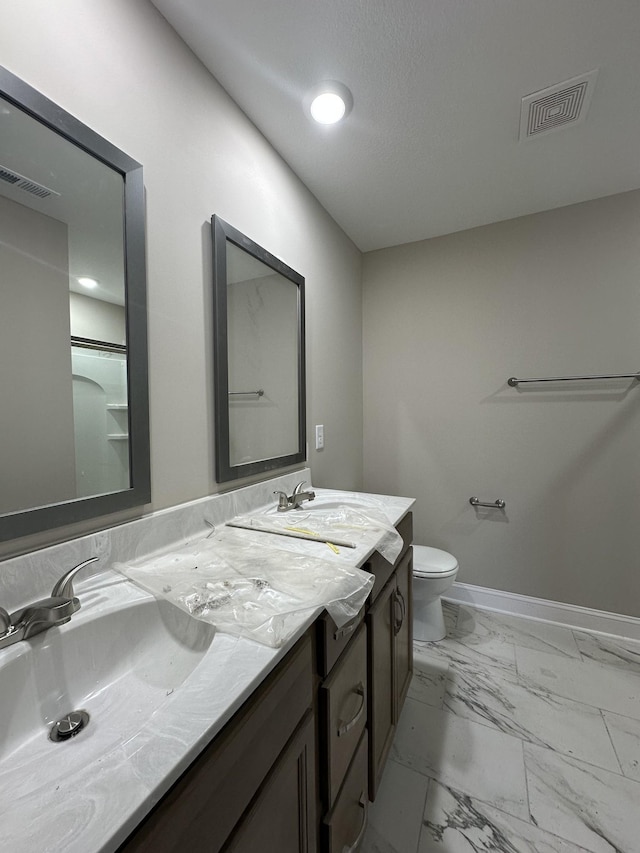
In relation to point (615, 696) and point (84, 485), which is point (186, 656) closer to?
point (84, 485)

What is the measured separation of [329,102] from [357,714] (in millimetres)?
1958

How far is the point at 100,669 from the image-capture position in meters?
0.65

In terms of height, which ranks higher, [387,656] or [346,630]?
[346,630]

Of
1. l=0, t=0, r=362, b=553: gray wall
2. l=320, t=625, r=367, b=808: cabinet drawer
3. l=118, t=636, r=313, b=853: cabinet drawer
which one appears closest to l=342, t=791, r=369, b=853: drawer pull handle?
l=320, t=625, r=367, b=808: cabinet drawer

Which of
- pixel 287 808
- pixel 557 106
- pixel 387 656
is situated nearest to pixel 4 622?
pixel 287 808

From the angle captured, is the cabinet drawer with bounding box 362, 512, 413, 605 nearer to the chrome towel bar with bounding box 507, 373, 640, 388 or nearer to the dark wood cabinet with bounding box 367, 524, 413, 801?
the dark wood cabinet with bounding box 367, 524, 413, 801

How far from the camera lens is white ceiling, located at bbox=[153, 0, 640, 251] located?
1.04 meters

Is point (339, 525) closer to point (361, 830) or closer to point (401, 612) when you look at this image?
point (401, 612)

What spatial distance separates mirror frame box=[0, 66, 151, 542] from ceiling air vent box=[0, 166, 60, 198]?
0.13 metres

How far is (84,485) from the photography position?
84 centimetres

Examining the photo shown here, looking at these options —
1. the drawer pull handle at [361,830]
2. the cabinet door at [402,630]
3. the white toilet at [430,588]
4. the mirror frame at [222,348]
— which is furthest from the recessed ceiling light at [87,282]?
the white toilet at [430,588]

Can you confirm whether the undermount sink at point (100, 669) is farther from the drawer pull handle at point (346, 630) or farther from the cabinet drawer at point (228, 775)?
the drawer pull handle at point (346, 630)

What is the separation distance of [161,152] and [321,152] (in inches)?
32.0

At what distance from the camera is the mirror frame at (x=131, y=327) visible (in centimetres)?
79
